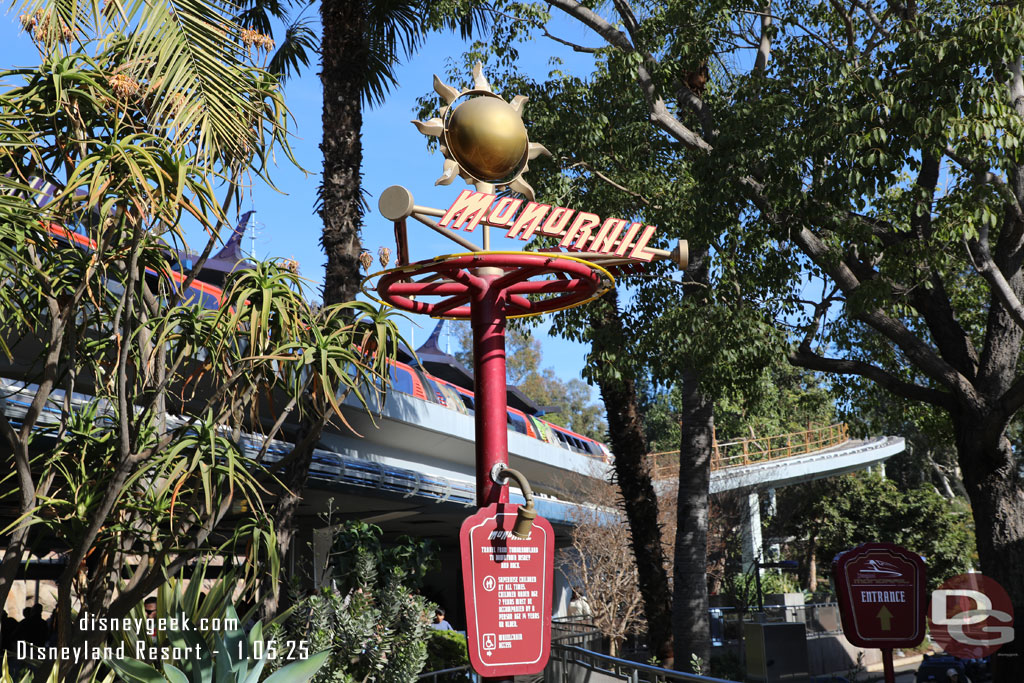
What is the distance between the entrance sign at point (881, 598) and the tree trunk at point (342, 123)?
23.1 ft

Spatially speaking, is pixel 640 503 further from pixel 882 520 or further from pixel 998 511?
pixel 882 520

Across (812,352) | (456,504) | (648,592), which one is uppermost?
(812,352)

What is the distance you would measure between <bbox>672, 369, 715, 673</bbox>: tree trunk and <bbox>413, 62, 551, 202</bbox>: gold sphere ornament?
726cm

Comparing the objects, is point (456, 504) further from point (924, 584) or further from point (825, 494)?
point (825, 494)

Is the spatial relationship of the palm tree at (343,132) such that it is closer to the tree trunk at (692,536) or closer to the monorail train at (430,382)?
the monorail train at (430,382)

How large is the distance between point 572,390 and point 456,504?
44.8 meters

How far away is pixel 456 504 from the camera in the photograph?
22594 mm

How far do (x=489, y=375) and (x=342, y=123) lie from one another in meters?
6.41

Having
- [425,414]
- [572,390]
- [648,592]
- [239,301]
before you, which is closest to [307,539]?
[425,414]

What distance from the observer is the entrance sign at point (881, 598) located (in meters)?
5.90

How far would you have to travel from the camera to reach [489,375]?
623 centimetres

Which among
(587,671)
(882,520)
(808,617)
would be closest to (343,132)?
(587,671)

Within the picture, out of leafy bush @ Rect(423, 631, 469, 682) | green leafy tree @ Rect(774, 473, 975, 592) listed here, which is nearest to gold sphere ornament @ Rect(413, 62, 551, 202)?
leafy bush @ Rect(423, 631, 469, 682)

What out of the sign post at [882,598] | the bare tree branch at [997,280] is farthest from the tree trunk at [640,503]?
the sign post at [882,598]
